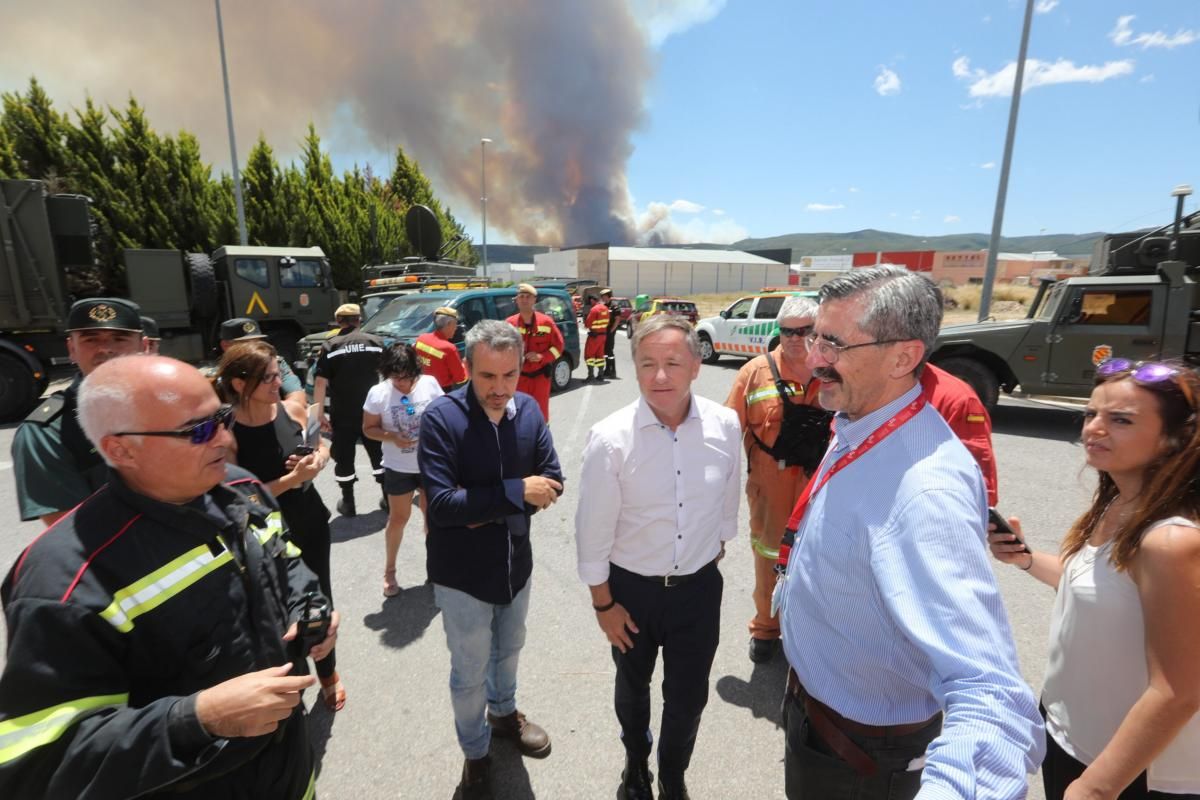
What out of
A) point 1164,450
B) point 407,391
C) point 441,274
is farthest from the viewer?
point 441,274

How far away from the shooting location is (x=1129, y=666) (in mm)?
1404

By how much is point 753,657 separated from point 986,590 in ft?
7.42

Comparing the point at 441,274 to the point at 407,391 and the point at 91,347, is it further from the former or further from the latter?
the point at 91,347

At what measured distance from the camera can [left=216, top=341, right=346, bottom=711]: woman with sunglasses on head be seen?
2529mm

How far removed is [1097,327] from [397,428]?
28.7 ft

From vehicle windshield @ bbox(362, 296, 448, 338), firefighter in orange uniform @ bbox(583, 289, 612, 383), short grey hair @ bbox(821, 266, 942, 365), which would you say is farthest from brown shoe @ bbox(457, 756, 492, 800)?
firefighter in orange uniform @ bbox(583, 289, 612, 383)

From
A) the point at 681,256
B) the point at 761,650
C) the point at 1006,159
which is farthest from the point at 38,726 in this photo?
the point at 681,256

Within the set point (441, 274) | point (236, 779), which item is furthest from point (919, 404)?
point (441, 274)

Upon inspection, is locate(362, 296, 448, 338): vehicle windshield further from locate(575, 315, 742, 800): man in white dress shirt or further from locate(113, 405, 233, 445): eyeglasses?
locate(113, 405, 233, 445): eyeglasses

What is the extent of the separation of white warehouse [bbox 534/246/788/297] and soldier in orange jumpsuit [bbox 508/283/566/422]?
5337 centimetres

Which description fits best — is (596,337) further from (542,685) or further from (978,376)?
(542,685)

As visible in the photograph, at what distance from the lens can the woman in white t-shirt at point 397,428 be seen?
147 inches

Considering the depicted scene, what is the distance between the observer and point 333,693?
8.80 ft

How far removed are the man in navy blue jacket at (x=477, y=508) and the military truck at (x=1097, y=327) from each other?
699 cm
